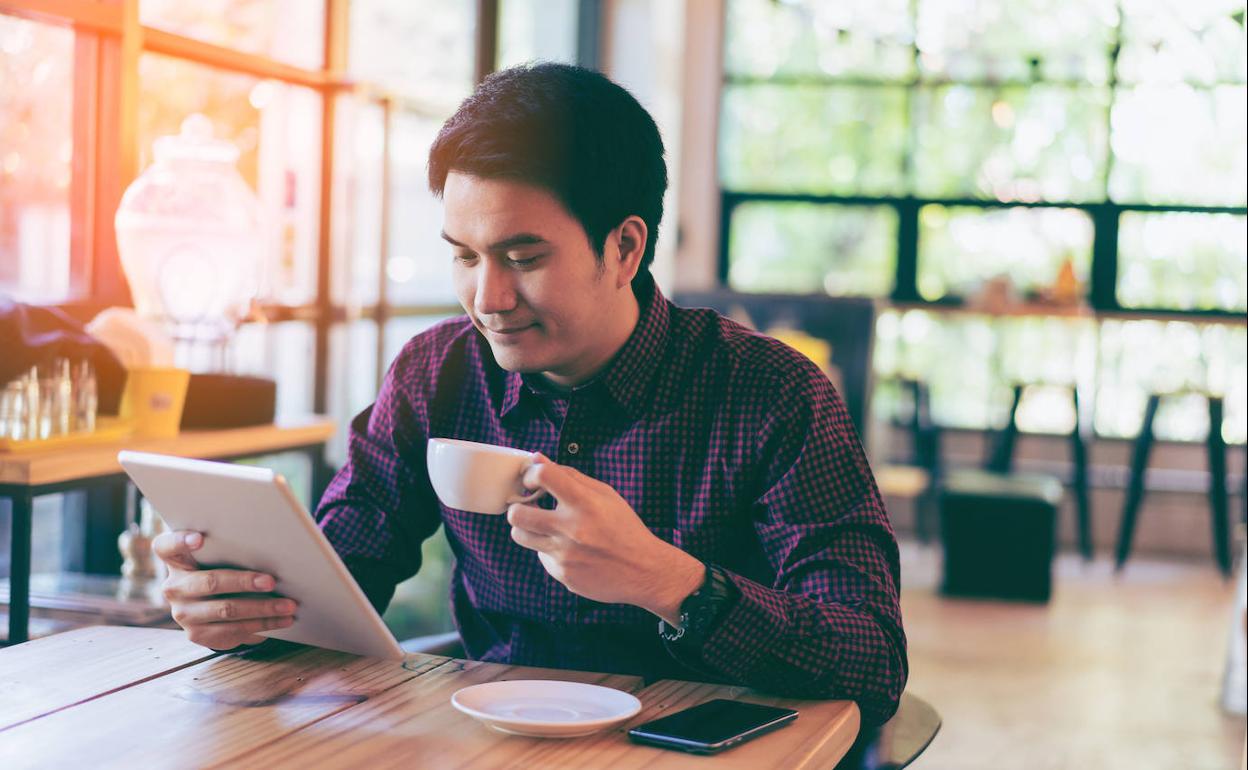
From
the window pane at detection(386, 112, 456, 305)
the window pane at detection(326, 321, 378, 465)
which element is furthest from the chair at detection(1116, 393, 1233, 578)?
the window pane at detection(326, 321, 378, 465)

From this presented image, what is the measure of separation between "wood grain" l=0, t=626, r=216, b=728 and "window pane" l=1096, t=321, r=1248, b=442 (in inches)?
228

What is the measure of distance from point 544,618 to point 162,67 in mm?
1866

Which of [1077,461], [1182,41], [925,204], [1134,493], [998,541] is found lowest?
[998,541]

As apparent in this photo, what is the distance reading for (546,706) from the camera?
4.00ft

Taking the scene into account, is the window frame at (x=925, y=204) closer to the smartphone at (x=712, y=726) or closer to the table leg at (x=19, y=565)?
the table leg at (x=19, y=565)

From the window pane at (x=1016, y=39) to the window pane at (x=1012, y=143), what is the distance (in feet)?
0.28

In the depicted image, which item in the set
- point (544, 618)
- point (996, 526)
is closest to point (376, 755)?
point (544, 618)

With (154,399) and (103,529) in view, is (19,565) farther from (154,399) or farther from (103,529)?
(103,529)

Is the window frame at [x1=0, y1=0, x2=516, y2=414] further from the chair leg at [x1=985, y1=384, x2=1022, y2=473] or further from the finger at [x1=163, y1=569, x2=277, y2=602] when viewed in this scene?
the chair leg at [x1=985, y1=384, x2=1022, y2=473]

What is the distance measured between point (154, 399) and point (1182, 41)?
554 centimetres

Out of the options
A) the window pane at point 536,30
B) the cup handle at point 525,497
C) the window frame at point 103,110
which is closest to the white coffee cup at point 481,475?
the cup handle at point 525,497

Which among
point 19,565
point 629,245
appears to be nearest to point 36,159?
point 19,565

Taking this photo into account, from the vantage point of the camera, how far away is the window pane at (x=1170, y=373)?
6500mm

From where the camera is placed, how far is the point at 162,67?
298cm
